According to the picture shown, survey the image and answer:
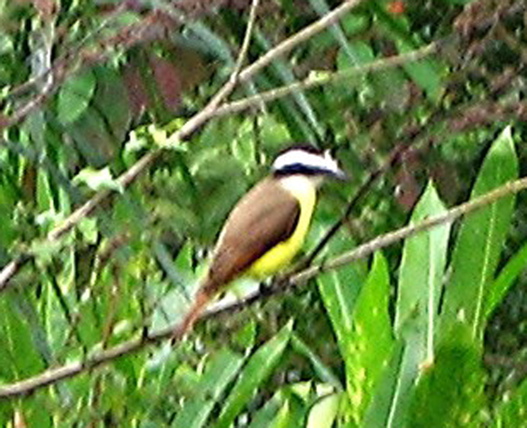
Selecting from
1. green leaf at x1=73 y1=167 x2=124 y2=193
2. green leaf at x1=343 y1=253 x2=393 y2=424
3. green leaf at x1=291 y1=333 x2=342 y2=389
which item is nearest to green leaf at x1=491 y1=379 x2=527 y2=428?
green leaf at x1=343 y1=253 x2=393 y2=424

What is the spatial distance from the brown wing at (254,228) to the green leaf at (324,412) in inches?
10.2

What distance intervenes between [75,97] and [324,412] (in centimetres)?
86

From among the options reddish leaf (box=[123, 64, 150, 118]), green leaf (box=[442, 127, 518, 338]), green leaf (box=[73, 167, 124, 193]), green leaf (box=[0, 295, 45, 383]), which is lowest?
green leaf (box=[442, 127, 518, 338])

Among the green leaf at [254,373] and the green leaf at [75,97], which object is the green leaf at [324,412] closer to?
the green leaf at [254,373]

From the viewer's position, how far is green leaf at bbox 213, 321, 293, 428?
3.57 meters

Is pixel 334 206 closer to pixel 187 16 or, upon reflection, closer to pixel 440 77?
pixel 440 77

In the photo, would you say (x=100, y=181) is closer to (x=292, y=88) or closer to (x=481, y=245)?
(x=292, y=88)

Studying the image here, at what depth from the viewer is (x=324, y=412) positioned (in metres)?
3.62

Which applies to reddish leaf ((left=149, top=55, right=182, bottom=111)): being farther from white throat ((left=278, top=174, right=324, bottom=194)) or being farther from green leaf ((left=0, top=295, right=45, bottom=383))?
green leaf ((left=0, top=295, right=45, bottom=383))

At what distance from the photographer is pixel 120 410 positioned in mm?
3066

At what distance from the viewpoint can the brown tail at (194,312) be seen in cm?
302

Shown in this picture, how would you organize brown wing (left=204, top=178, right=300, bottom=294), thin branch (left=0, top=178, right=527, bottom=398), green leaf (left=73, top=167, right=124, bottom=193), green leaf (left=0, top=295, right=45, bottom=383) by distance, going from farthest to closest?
1. brown wing (left=204, top=178, right=300, bottom=294)
2. green leaf (left=0, top=295, right=45, bottom=383)
3. green leaf (left=73, top=167, right=124, bottom=193)
4. thin branch (left=0, top=178, right=527, bottom=398)

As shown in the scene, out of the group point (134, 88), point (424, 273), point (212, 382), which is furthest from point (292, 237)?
point (134, 88)

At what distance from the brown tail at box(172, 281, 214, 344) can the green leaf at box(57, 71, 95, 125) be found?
59 centimetres
